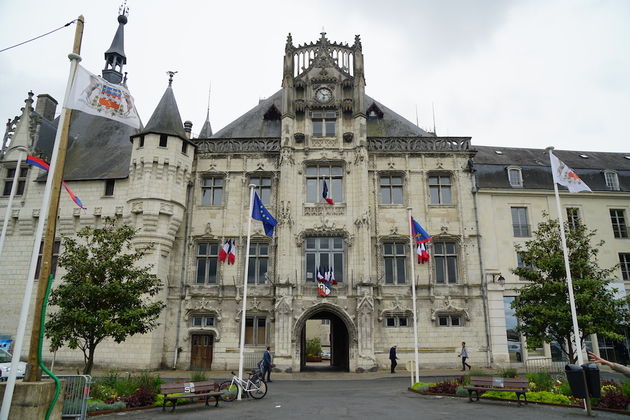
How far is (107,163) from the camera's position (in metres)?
28.3

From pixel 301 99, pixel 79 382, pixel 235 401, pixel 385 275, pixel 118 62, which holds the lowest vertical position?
pixel 235 401

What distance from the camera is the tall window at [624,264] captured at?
27.5m

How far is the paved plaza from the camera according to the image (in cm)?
1148

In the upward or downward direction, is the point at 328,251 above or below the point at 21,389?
above

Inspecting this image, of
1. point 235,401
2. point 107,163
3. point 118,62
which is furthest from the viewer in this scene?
point 118,62

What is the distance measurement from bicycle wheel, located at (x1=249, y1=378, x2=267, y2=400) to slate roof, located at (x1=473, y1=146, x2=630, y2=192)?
19218mm

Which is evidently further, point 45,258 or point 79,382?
point 79,382

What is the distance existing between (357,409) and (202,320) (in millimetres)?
15080

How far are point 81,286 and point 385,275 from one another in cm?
1645

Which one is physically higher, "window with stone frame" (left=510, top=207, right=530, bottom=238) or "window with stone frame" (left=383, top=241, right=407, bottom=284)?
"window with stone frame" (left=510, top=207, right=530, bottom=238)

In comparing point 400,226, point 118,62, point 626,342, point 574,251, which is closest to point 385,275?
point 400,226

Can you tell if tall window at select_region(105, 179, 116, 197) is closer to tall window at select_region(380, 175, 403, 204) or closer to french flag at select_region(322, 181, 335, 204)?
french flag at select_region(322, 181, 335, 204)

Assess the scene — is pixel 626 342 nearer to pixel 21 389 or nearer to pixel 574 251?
pixel 574 251

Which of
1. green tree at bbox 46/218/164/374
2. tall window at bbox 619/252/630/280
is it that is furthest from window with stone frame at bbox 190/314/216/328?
tall window at bbox 619/252/630/280
